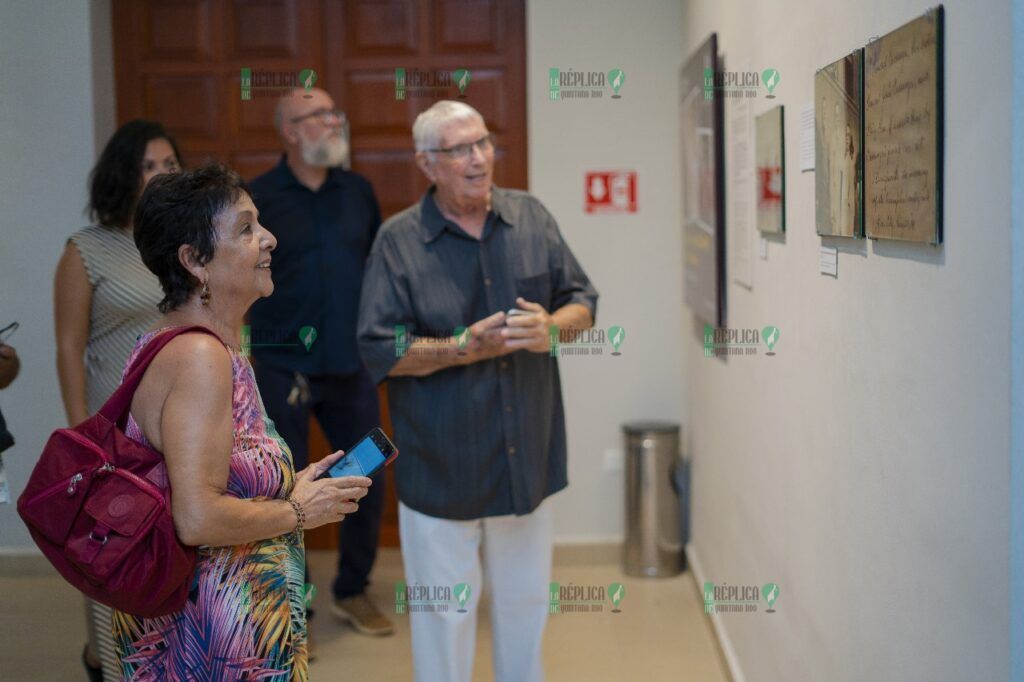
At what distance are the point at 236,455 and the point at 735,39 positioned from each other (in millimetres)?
2323

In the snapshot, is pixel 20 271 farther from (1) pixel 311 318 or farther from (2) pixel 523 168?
(2) pixel 523 168

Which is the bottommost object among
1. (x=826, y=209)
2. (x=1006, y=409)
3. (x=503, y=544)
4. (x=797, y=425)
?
(x=503, y=544)

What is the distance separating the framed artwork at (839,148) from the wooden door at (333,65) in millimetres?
2724

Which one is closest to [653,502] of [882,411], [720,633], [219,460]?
[720,633]

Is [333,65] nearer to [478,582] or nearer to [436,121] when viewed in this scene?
[436,121]

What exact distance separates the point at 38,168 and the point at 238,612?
9.68 feet

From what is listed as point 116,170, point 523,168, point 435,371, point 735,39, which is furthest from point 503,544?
point 523,168

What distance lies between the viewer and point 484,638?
4.34 meters

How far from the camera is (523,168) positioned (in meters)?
5.13

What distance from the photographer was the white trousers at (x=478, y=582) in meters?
3.04

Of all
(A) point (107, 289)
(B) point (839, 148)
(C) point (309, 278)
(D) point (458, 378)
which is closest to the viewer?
(B) point (839, 148)

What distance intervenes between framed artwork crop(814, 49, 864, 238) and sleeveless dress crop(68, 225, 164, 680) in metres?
1.79

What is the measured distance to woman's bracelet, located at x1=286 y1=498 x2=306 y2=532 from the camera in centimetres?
198

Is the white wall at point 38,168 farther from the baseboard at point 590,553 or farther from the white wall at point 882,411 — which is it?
the baseboard at point 590,553
